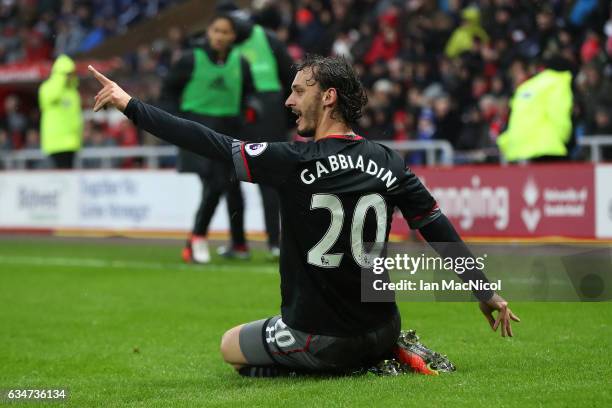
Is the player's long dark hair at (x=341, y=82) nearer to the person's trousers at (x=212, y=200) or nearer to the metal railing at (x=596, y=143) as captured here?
the person's trousers at (x=212, y=200)

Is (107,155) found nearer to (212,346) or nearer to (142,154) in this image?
(142,154)

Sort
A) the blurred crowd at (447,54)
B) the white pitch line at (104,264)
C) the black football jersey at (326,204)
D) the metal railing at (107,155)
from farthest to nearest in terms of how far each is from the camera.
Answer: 1. the metal railing at (107,155)
2. the blurred crowd at (447,54)
3. the white pitch line at (104,264)
4. the black football jersey at (326,204)

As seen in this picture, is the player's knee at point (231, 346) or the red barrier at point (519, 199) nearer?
the player's knee at point (231, 346)

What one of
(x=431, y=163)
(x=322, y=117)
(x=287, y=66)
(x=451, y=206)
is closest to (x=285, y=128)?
(x=287, y=66)

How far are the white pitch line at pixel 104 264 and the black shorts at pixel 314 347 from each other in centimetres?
549

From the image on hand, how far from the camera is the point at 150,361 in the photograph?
650 cm

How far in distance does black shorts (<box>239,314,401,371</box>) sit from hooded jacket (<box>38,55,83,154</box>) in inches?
514

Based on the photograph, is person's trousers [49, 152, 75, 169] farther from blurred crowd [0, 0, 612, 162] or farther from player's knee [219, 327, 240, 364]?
player's knee [219, 327, 240, 364]

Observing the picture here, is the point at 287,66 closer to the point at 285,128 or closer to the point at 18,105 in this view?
the point at 285,128

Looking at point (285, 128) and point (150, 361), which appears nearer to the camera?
point (150, 361)

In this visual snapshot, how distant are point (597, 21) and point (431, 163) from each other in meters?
3.79

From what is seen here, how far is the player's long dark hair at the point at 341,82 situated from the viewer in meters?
5.38

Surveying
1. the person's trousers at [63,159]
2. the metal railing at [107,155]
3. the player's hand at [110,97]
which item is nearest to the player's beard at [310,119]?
the player's hand at [110,97]

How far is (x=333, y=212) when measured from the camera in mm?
5355
